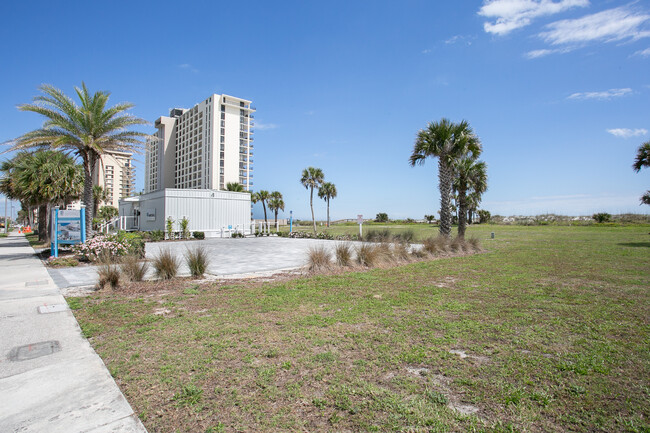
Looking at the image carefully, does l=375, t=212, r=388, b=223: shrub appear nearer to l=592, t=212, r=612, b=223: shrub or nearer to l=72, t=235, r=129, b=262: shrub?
l=592, t=212, r=612, b=223: shrub

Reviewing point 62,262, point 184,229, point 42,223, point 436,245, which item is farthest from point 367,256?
point 42,223

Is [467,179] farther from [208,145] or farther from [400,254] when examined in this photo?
[208,145]

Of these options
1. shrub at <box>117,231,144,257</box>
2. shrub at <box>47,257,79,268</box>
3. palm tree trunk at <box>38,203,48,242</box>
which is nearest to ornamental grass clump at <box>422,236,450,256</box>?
shrub at <box>117,231,144,257</box>

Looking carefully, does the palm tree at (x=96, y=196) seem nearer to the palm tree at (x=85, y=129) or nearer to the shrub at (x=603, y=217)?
the palm tree at (x=85, y=129)

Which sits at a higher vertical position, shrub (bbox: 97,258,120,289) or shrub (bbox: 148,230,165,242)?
A: shrub (bbox: 148,230,165,242)

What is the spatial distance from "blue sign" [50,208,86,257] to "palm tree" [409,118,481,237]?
1844cm

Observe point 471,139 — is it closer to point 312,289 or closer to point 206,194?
point 312,289

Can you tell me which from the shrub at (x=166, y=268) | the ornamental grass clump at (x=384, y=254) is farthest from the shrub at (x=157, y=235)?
the ornamental grass clump at (x=384, y=254)

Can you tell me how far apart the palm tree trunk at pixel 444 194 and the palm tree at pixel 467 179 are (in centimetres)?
335

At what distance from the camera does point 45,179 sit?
2358cm

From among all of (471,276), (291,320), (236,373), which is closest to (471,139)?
(471,276)

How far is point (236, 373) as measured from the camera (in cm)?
326

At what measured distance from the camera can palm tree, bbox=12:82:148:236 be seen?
46.0 feet

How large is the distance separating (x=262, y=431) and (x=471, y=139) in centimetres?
2162
